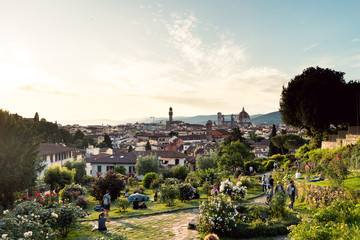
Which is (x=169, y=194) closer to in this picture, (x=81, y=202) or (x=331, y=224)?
(x=81, y=202)

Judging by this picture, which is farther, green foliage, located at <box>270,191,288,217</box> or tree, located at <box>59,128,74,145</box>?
tree, located at <box>59,128,74,145</box>

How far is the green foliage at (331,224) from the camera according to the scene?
21.6 ft

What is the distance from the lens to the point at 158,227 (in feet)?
40.3

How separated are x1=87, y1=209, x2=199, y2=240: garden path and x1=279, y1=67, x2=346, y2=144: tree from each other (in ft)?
74.1

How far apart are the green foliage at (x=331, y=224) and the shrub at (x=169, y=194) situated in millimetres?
9012

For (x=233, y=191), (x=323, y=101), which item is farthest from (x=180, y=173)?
(x=323, y=101)

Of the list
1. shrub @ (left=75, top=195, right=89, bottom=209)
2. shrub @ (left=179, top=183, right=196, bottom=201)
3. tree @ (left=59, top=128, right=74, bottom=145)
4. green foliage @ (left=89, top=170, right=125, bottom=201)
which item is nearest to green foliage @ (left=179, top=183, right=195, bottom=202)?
shrub @ (left=179, top=183, right=196, bottom=201)

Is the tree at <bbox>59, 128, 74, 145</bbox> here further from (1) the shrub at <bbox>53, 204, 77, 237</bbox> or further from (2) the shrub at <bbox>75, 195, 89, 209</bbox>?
(1) the shrub at <bbox>53, 204, 77, 237</bbox>

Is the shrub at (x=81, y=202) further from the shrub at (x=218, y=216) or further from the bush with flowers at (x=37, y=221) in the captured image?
the shrub at (x=218, y=216)

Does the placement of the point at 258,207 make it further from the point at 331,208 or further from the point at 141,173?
the point at 141,173

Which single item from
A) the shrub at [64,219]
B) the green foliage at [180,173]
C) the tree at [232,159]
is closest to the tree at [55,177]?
the green foliage at [180,173]

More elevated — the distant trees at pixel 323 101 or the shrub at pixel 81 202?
the distant trees at pixel 323 101

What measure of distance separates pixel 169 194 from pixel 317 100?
22.8m

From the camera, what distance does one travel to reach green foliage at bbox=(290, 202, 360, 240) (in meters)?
6.59
